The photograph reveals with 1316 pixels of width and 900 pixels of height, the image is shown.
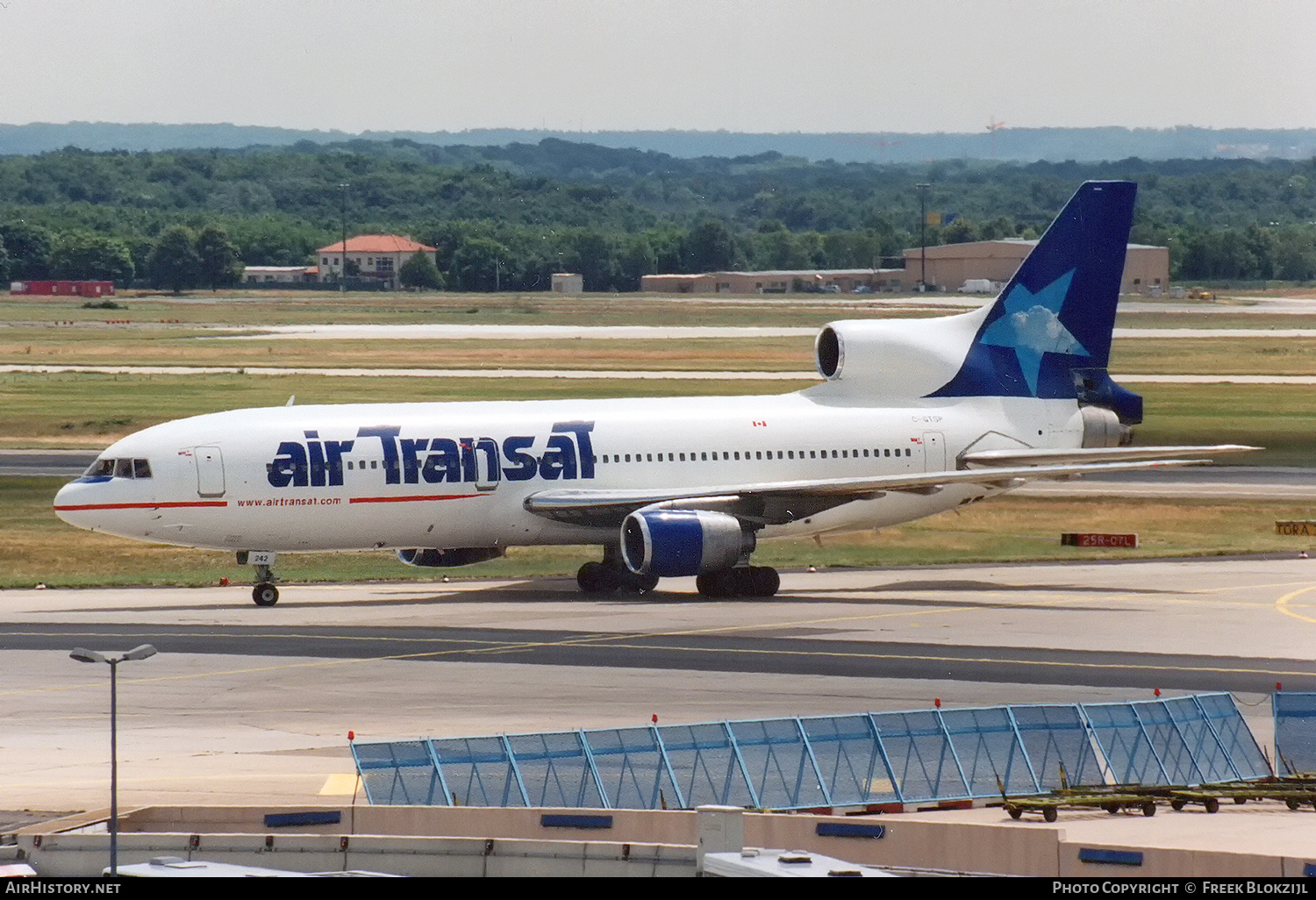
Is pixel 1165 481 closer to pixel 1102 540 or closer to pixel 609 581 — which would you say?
pixel 1102 540

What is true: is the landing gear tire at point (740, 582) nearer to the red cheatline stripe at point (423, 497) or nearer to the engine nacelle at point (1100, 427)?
the red cheatline stripe at point (423, 497)

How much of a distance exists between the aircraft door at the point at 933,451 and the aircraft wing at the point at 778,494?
2509 millimetres

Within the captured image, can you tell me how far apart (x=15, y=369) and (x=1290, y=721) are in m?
117

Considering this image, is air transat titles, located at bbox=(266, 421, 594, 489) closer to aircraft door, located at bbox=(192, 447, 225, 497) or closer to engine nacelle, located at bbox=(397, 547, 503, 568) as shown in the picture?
aircraft door, located at bbox=(192, 447, 225, 497)

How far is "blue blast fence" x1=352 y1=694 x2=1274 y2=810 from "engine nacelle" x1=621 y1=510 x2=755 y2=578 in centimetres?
2239

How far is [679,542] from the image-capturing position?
5341 cm

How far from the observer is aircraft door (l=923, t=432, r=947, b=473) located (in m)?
59.8

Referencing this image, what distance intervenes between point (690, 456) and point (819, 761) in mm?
27841

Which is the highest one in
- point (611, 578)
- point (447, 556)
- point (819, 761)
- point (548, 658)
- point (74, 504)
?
point (74, 504)

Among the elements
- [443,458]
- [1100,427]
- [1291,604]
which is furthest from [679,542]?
[1100,427]

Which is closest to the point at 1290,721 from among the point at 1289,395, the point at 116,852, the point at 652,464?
the point at 116,852

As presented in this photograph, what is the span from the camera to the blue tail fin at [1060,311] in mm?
61656

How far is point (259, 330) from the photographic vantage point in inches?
6949

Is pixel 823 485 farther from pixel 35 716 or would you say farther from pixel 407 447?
pixel 35 716
